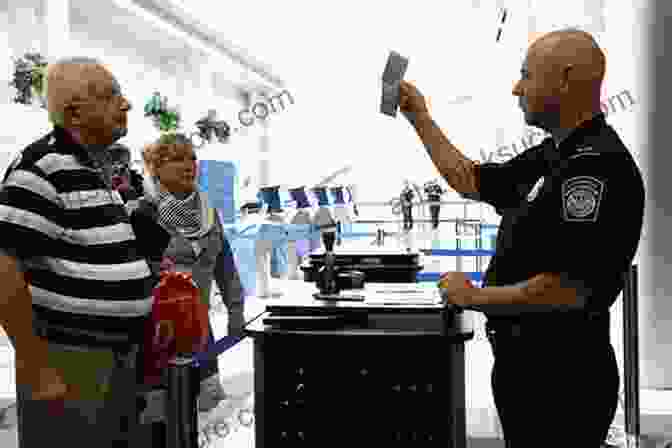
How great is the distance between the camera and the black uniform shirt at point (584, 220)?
142cm

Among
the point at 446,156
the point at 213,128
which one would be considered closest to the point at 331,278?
the point at 446,156

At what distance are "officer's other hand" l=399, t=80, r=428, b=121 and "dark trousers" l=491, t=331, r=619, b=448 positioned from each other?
2.13 ft

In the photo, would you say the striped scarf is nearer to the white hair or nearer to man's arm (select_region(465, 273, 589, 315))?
the white hair

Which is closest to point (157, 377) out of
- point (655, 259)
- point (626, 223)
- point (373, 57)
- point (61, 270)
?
point (61, 270)

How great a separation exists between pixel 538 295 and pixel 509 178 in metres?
0.44

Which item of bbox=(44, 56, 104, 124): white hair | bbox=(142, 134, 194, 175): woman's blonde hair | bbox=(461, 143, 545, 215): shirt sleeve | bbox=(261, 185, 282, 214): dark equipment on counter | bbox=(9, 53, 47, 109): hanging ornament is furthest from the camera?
bbox=(261, 185, 282, 214): dark equipment on counter

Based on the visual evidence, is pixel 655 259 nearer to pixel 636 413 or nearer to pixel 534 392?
pixel 636 413

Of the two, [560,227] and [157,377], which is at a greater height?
[560,227]

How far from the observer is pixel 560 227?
144 cm

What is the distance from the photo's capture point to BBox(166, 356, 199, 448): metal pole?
124 centimetres

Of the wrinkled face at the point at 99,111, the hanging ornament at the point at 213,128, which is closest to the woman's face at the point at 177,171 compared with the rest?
the wrinkled face at the point at 99,111

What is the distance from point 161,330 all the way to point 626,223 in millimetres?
1045

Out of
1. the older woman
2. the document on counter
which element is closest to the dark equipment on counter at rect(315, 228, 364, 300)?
the document on counter

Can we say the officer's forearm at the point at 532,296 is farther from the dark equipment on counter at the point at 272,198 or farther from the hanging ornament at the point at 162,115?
the dark equipment on counter at the point at 272,198
